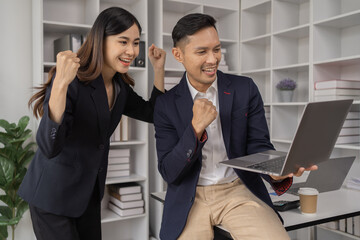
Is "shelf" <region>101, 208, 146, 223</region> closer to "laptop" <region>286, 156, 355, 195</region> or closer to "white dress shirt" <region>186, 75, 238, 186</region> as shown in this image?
"laptop" <region>286, 156, 355, 195</region>

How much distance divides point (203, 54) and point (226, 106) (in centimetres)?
26

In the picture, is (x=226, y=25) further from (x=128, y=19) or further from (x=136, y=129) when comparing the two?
(x=128, y=19)

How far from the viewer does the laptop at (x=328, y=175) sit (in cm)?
232

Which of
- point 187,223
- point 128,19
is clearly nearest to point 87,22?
point 128,19

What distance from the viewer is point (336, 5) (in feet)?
10.7

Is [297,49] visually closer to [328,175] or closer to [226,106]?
[328,175]

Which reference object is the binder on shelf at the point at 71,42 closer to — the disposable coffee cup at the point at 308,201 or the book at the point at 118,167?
the book at the point at 118,167

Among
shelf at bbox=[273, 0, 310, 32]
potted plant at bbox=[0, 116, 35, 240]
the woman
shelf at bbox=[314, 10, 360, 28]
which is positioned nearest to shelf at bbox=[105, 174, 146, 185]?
potted plant at bbox=[0, 116, 35, 240]

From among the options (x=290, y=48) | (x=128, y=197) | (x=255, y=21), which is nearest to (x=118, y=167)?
(x=128, y=197)

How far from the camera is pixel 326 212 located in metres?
1.93

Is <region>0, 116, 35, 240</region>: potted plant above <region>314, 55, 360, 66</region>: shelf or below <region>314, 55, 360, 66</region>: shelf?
below

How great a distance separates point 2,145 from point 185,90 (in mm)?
2041

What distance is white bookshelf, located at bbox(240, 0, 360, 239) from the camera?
3188 mm

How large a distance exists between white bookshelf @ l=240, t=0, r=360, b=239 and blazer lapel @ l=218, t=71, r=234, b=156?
Answer: 64.5 inches
